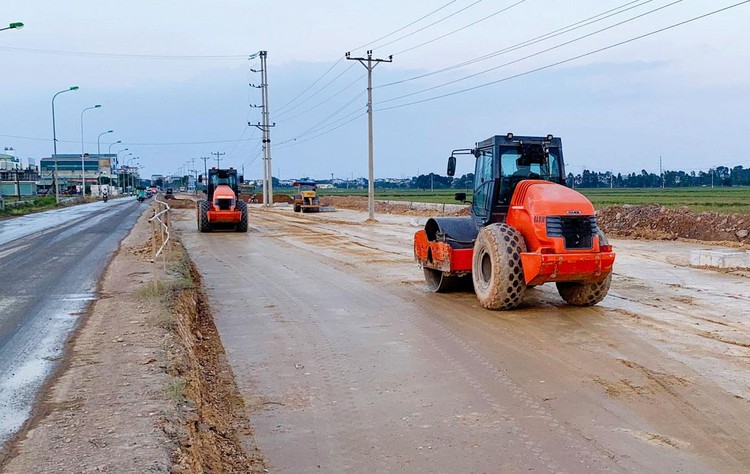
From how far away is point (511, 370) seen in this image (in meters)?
7.64

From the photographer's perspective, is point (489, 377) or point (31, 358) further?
point (31, 358)

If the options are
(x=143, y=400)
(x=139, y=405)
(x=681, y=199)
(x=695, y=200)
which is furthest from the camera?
(x=681, y=199)

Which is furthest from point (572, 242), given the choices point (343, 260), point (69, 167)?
point (69, 167)

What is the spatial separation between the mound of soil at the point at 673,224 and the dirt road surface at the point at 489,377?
12.1m

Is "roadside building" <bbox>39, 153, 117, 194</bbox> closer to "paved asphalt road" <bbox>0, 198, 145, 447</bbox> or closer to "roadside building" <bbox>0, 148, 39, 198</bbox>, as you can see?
"roadside building" <bbox>0, 148, 39, 198</bbox>

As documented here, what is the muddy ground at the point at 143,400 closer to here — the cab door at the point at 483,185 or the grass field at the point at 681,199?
the cab door at the point at 483,185

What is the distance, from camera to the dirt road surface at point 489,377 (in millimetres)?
5402

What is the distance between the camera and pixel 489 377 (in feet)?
24.2

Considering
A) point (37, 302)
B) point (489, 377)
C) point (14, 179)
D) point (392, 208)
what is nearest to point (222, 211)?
point (37, 302)

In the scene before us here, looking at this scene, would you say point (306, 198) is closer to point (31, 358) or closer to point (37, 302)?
point (37, 302)

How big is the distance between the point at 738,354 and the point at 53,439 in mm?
7376

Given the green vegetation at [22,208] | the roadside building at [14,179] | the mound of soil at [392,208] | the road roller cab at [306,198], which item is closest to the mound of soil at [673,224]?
the mound of soil at [392,208]

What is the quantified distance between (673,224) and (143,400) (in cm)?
2523

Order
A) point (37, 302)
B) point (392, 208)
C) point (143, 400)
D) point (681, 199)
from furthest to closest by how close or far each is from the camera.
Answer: point (681, 199) → point (392, 208) → point (37, 302) → point (143, 400)
